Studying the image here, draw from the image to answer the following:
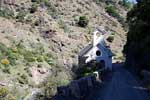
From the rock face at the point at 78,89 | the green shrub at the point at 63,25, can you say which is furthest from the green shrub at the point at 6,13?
the rock face at the point at 78,89

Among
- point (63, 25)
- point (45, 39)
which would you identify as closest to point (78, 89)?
point (45, 39)

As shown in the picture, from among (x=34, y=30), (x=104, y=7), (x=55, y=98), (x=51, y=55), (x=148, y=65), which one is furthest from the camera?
(x=104, y=7)

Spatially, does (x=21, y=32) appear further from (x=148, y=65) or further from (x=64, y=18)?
(x=148, y=65)

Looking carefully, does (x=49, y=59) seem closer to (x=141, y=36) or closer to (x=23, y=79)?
(x=23, y=79)

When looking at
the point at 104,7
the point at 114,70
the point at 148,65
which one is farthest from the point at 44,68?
the point at 104,7

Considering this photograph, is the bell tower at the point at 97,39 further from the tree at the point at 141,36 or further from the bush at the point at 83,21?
the bush at the point at 83,21

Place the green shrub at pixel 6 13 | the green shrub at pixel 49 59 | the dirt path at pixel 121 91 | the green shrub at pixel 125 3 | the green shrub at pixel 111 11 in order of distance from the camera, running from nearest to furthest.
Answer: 1. the dirt path at pixel 121 91
2. the green shrub at pixel 49 59
3. the green shrub at pixel 6 13
4. the green shrub at pixel 111 11
5. the green shrub at pixel 125 3
